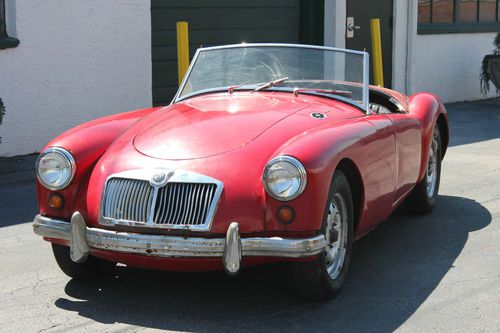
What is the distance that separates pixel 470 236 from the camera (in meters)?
6.29

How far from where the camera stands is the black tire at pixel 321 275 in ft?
15.1

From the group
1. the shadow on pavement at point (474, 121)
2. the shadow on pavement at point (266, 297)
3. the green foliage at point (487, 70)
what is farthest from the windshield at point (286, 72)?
the green foliage at point (487, 70)

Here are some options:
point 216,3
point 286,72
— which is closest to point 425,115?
point 286,72

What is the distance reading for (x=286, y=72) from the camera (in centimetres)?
601

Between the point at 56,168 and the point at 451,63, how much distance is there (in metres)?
12.4

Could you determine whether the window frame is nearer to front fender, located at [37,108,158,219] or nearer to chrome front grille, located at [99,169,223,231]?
front fender, located at [37,108,158,219]

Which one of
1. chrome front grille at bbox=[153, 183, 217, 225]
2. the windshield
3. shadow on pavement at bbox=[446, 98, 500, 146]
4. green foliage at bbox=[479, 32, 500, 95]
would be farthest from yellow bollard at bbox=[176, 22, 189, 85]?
green foliage at bbox=[479, 32, 500, 95]

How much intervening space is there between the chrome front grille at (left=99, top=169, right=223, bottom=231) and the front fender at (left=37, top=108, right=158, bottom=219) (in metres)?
0.27

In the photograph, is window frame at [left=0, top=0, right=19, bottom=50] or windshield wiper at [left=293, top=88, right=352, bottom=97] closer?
windshield wiper at [left=293, top=88, right=352, bottom=97]

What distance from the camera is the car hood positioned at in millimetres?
4867

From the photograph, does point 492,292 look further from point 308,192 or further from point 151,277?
point 151,277

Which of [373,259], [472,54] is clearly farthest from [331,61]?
[472,54]

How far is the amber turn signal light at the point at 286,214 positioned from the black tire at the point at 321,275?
20 cm

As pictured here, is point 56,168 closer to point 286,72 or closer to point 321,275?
point 321,275
